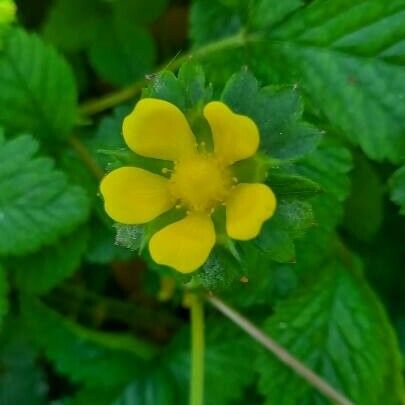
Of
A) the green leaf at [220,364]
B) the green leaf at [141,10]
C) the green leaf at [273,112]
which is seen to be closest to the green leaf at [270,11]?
the green leaf at [273,112]

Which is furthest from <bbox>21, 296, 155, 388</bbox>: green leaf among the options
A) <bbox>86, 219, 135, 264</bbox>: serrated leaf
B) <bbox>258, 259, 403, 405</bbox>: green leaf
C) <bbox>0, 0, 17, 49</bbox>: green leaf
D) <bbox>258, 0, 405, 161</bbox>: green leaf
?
<bbox>258, 0, 405, 161</bbox>: green leaf

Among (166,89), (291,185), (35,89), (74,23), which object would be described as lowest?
(291,185)

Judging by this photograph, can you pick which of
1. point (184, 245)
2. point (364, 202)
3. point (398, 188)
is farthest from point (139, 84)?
point (184, 245)

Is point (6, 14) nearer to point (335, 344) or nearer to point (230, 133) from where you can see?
point (230, 133)

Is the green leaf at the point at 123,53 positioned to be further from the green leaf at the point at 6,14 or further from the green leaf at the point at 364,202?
the green leaf at the point at 364,202

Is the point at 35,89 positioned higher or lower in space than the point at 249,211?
higher

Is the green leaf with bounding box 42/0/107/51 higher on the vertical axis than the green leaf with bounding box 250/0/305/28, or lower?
higher

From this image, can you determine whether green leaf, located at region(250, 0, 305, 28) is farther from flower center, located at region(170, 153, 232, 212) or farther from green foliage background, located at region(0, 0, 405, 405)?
flower center, located at region(170, 153, 232, 212)

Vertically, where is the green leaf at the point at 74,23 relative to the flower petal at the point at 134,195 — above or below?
A: above
